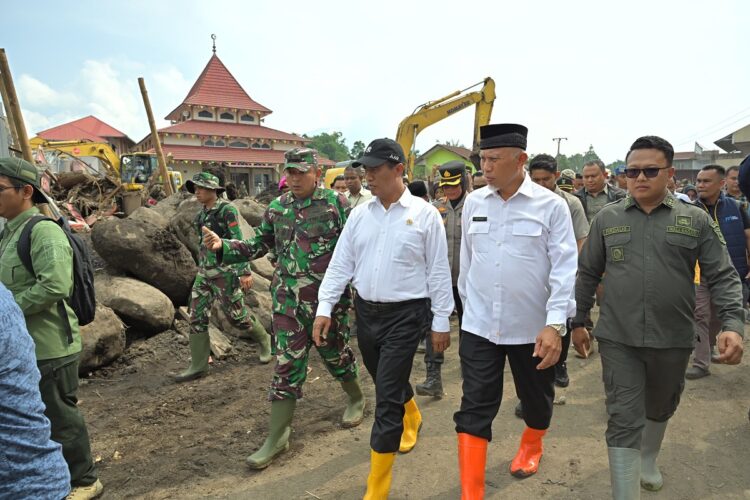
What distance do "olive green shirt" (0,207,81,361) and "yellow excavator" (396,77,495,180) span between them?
1045 cm

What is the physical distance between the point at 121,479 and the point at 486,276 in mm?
2778

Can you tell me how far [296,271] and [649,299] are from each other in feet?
7.56

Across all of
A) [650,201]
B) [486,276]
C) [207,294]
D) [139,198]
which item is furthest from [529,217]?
[139,198]

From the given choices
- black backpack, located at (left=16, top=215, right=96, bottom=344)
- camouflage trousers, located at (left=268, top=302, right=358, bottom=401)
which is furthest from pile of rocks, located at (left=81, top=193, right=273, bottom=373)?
camouflage trousers, located at (left=268, top=302, right=358, bottom=401)

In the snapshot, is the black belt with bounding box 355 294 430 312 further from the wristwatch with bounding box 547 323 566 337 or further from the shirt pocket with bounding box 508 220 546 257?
the wristwatch with bounding box 547 323 566 337

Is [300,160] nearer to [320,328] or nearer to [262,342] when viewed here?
[320,328]

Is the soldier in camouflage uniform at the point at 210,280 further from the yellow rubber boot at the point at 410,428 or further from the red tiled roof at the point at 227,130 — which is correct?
the red tiled roof at the point at 227,130

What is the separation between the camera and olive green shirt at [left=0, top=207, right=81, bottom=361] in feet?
8.96

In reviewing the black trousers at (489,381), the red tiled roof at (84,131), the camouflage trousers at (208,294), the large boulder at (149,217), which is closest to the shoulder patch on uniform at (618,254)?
the black trousers at (489,381)

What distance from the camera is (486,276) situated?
280 cm

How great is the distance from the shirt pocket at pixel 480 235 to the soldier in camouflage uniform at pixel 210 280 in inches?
122

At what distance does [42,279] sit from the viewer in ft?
8.97

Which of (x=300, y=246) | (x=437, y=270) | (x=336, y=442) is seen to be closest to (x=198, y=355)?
(x=336, y=442)

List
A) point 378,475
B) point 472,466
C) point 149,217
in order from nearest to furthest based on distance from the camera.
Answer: point 472,466, point 378,475, point 149,217
